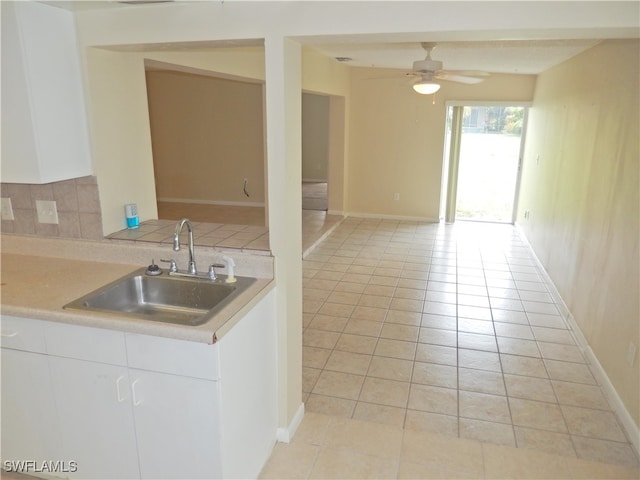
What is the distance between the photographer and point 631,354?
2.59 m

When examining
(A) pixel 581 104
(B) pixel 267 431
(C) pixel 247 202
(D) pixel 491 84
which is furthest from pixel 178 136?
(B) pixel 267 431

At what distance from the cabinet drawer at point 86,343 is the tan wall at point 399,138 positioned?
622 cm

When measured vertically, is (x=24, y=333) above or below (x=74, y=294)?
below

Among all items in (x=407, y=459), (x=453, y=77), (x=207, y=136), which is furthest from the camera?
(x=207, y=136)

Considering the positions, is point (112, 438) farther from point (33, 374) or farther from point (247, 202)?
point (247, 202)

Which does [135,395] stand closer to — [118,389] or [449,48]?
[118,389]

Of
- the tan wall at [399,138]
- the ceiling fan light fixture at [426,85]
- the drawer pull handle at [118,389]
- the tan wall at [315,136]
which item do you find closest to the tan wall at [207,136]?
the tan wall at [399,138]

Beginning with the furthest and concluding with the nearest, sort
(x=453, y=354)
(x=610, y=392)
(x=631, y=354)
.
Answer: (x=453, y=354), (x=610, y=392), (x=631, y=354)

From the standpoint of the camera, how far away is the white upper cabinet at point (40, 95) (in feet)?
6.34

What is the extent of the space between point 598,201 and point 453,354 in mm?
1584

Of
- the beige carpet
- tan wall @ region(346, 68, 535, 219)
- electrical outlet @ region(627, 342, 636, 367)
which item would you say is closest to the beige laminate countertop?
electrical outlet @ region(627, 342, 636, 367)

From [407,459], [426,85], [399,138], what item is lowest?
[407,459]

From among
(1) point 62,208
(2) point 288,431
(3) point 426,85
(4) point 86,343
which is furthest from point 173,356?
(3) point 426,85

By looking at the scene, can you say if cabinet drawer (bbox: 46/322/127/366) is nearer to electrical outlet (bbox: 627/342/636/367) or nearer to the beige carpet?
electrical outlet (bbox: 627/342/636/367)
